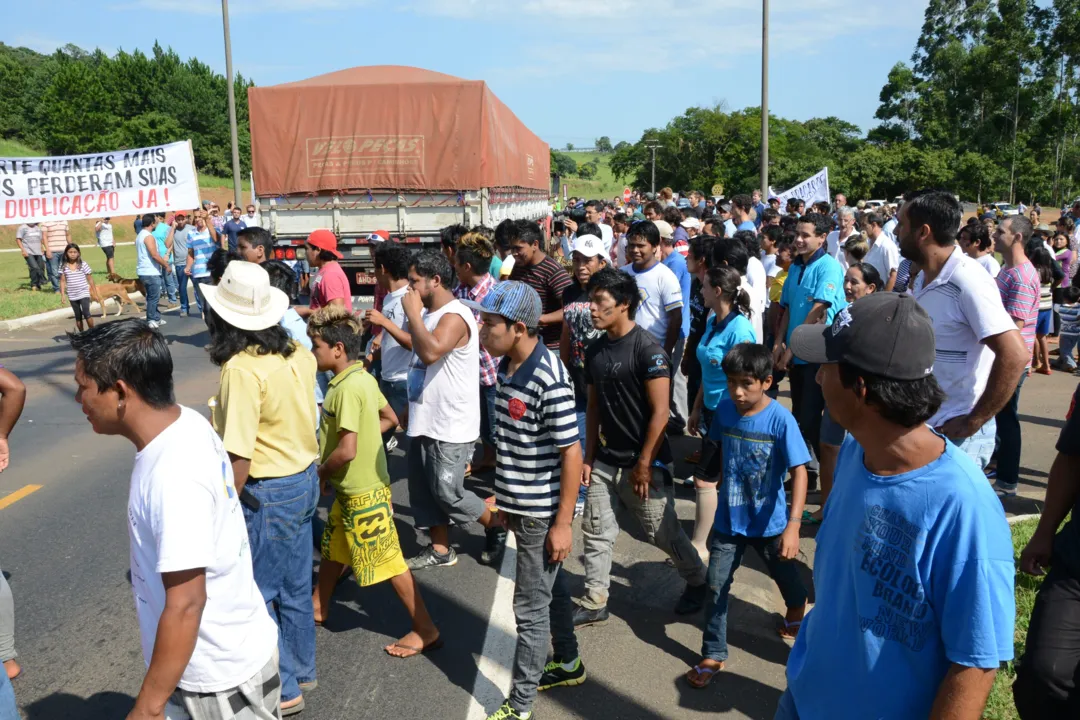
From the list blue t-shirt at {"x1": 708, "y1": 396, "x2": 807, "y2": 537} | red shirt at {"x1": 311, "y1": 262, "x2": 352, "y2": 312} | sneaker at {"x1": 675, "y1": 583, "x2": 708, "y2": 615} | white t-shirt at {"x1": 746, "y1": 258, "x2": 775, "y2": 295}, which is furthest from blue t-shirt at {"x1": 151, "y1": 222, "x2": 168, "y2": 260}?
blue t-shirt at {"x1": 708, "y1": 396, "x2": 807, "y2": 537}

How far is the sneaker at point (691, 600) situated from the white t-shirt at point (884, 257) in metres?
5.55

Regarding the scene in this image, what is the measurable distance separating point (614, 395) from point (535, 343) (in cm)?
90

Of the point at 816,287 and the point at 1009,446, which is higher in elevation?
the point at 816,287

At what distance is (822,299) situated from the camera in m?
6.00

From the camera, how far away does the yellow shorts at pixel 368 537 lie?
13.2 ft

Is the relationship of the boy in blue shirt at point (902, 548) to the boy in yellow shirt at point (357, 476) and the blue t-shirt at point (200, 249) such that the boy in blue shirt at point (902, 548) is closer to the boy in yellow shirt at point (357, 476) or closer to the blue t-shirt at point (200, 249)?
the boy in yellow shirt at point (357, 476)

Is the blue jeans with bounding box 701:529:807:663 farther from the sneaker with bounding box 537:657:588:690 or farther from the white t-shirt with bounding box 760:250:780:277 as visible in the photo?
the white t-shirt with bounding box 760:250:780:277

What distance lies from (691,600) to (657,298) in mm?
2472

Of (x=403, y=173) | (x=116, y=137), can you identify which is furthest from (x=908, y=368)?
(x=116, y=137)

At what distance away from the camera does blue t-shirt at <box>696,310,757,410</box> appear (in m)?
5.27

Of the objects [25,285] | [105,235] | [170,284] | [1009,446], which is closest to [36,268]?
[25,285]

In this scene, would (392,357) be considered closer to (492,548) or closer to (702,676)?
(492,548)

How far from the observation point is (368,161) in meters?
13.4

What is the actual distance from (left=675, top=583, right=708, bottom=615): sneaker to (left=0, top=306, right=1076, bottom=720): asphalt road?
0.08 m
